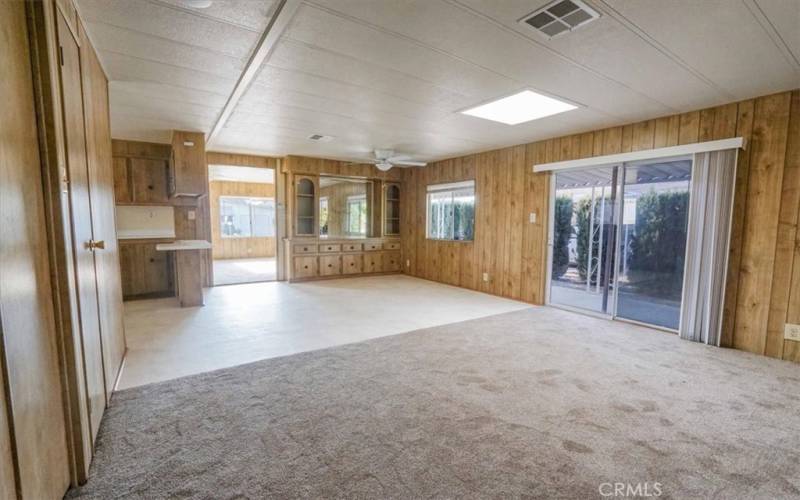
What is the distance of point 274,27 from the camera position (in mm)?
2123

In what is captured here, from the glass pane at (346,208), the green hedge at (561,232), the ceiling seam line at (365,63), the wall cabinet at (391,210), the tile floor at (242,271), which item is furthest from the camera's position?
the wall cabinet at (391,210)

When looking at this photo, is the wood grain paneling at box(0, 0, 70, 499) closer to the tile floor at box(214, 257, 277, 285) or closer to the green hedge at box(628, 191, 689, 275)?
the green hedge at box(628, 191, 689, 275)

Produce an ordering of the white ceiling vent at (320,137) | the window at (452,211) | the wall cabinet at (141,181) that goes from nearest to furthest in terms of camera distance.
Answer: the white ceiling vent at (320,137) < the wall cabinet at (141,181) < the window at (452,211)

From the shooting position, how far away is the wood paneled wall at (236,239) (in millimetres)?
9805

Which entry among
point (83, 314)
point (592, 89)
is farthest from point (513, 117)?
point (83, 314)

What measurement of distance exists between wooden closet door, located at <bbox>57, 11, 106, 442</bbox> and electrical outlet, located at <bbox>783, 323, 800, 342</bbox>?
17.0ft

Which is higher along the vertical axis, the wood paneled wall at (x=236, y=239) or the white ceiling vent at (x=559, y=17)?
the white ceiling vent at (x=559, y=17)

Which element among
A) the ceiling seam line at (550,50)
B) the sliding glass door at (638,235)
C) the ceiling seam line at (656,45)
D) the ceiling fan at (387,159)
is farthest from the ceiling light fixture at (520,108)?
the ceiling fan at (387,159)

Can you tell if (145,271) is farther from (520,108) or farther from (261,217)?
(520,108)

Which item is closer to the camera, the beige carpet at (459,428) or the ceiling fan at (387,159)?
the beige carpet at (459,428)

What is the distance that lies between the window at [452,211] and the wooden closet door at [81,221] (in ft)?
17.4

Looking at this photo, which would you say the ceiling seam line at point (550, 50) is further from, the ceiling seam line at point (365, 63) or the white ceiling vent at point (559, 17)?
the ceiling seam line at point (365, 63)

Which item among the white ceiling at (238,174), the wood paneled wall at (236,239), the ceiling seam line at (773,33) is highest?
the ceiling seam line at (773,33)

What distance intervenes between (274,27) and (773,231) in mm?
4432
